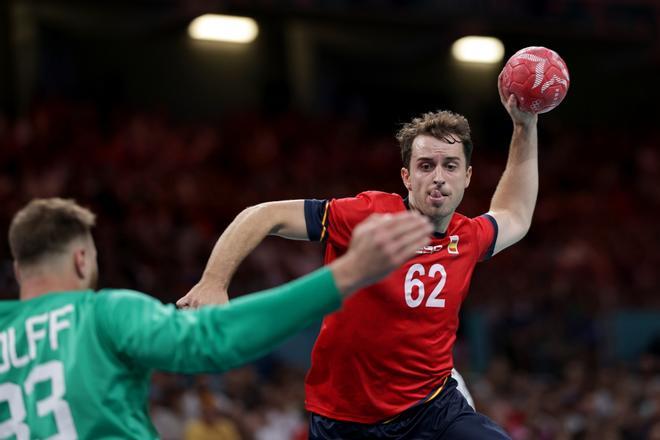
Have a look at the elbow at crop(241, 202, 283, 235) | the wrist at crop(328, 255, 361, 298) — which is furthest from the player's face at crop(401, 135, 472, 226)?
the wrist at crop(328, 255, 361, 298)

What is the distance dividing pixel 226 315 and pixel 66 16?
17001mm

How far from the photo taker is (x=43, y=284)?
3486 mm

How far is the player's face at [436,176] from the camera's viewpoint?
5137mm

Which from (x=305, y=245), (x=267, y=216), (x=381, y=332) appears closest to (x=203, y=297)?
(x=267, y=216)

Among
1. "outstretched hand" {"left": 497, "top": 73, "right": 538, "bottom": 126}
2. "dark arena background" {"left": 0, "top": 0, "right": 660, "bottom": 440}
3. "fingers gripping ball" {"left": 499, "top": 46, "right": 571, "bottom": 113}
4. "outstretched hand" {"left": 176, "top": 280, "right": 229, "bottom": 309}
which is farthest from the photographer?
"dark arena background" {"left": 0, "top": 0, "right": 660, "bottom": 440}

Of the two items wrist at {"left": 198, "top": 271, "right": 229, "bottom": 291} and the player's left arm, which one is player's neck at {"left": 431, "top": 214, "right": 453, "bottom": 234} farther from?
wrist at {"left": 198, "top": 271, "right": 229, "bottom": 291}

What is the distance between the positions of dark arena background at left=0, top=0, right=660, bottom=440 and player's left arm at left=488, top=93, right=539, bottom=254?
5394mm

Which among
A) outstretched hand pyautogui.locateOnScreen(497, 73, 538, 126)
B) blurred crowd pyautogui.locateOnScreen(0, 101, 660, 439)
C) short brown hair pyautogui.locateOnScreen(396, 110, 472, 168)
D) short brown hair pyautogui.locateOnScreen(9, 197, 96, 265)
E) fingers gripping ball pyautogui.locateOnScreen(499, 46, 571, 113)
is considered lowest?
blurred crowd pyautogui.locateOnScreen(0, 101, 660, 439)

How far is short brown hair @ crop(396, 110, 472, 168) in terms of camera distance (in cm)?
523

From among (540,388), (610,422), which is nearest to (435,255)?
(610,422)

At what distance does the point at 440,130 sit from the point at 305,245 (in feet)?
30.6

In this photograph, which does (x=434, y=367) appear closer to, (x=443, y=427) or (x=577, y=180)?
(x=443, y=427)

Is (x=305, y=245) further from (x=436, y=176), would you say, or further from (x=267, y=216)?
(x=267, y=216)

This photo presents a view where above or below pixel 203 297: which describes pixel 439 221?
above
